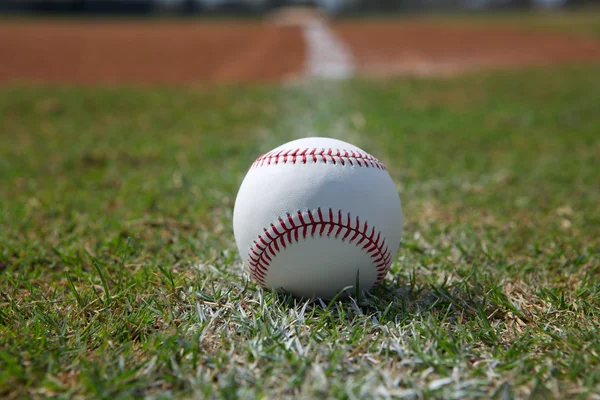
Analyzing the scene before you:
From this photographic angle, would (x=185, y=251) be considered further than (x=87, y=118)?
No

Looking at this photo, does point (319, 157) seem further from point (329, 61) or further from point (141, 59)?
point (141, 59)

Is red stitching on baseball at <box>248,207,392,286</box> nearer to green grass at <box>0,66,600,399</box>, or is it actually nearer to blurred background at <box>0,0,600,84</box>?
green grass at <box>0,66,600,399</box>

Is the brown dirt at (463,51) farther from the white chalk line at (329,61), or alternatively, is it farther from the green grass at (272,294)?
the green grass at (272,294)

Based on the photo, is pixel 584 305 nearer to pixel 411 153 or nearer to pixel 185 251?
pixel 185 251

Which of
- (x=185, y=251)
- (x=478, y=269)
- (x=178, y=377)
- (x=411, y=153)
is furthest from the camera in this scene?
(x=411, y=153)

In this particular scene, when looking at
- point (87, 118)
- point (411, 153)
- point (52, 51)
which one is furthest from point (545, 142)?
point (52, 51)

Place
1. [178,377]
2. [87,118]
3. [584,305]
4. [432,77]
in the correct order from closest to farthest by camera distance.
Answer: [178,377], [584,305], [87,118], [432,77]

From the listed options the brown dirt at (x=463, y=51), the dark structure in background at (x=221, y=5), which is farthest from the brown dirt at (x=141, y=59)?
the dark structure in background at (x=221, y=5)
